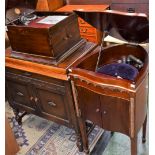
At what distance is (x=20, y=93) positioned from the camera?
1.95m

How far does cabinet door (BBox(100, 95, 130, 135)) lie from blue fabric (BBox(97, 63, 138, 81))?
0.19 metres

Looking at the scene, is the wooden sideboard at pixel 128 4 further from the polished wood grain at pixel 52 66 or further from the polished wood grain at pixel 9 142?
the polished wood grain at pixel 9 142

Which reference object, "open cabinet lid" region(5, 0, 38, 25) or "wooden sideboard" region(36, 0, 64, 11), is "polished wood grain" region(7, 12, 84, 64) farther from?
"wooden sideboard" region(36, 0, 64, 11)

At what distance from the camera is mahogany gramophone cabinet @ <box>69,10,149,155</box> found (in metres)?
1.27

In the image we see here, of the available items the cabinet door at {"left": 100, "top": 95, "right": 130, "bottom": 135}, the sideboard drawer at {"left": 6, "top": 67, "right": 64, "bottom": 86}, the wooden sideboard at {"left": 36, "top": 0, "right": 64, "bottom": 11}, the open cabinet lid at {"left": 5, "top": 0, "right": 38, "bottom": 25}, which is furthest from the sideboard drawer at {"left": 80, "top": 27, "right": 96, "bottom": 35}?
the cabinet door at {"left": 100, "top": 95, "right": 130, "bottom": 135}

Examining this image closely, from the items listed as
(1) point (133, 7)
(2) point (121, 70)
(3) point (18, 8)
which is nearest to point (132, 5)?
(1) point (133, 7)

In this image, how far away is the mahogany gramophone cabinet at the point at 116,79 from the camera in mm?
1271

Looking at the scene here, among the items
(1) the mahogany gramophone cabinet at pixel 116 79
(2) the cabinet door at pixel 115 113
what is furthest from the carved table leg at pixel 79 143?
(2) the cabinet door at pixel 115 113

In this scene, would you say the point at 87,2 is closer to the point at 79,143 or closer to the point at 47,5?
the point at 47,5

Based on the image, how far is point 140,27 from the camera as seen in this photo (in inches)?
49.1
